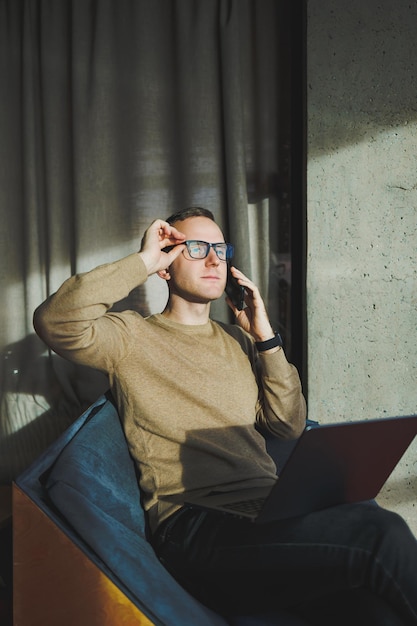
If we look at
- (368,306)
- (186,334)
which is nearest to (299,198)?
(368,306)

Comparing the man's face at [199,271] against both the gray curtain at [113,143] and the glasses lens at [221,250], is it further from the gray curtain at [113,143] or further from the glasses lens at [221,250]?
the gray curtain at [113,143]

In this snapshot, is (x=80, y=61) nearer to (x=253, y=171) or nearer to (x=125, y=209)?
(x=125, y=209)

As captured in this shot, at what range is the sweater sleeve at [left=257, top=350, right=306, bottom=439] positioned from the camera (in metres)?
2.09

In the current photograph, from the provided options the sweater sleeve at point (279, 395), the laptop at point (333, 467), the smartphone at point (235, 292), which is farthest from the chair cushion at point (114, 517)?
the smartphone at point (235, 292)

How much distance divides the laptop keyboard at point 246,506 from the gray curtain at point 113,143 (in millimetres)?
1216

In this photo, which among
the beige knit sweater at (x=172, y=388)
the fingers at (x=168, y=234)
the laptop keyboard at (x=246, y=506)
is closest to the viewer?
the laptop keyboard at (x=246, y=506)

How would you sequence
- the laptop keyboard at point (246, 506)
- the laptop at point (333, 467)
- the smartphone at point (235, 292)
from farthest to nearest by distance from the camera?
the smartphone at point (235, 292), the laptop keyboard at point (246, 506), the laptop at point (333, 467)

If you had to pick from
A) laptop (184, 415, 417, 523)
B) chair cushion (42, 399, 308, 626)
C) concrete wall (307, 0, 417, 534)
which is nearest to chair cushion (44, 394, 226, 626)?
chair cushion (42, 399, 308, 626)

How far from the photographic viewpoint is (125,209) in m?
3.01

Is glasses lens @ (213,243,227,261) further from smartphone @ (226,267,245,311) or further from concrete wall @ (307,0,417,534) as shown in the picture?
concrete wall @ (307,0,417,534)

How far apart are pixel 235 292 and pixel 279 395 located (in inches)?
14.3

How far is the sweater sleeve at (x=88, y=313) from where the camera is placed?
6.11ft

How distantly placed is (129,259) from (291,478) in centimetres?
76

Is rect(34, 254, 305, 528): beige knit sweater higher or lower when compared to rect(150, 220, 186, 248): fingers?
lower
